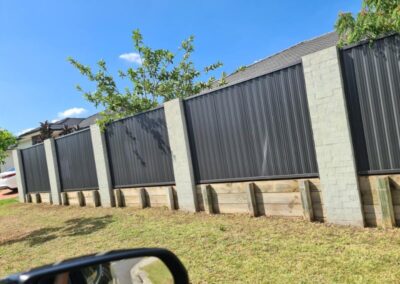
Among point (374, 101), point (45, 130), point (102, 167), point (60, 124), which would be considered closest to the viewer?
point (374, 101)

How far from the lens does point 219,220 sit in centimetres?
862

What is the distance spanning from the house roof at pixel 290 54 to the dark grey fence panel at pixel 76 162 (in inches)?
A: 223

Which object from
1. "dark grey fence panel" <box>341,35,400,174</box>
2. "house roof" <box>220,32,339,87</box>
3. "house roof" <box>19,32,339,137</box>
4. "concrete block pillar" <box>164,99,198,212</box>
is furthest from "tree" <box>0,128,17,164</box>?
"dark grey fence panel" <box>341,35,400,174</box>

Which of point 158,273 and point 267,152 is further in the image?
point 267,152

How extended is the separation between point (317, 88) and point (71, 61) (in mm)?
10812

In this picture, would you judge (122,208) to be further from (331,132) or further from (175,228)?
(331,132)

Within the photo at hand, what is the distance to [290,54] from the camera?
1828 centimetres

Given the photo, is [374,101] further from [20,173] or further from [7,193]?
[7,193]

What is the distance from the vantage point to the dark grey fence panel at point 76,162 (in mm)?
14134

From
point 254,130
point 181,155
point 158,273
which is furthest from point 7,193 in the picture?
point 158,273

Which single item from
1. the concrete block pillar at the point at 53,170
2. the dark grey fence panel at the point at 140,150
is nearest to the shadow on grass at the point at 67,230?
the dark grey fence panel at the point at 140,150

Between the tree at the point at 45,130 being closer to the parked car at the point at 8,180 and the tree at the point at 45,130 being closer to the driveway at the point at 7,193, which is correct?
the driveway at the point at 7,193

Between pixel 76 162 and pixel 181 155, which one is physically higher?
pixel 76 162

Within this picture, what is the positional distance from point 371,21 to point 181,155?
536 centimetres
